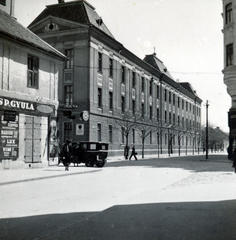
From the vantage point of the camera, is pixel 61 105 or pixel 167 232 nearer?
pixel 167 232

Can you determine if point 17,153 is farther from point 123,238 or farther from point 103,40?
point 103,40

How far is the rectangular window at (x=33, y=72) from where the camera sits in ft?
66.2

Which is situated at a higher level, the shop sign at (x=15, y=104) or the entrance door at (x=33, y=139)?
the shop sign at (x=15, y=104)

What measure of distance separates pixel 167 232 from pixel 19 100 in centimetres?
1507

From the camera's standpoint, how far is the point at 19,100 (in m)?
18.8

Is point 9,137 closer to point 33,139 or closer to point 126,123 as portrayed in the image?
point 33,139

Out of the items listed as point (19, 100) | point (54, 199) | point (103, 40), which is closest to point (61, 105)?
point (103, 40)

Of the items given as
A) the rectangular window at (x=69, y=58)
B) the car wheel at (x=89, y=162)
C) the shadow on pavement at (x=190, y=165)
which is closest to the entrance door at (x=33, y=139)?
the car wheel at (x=89, y=162)

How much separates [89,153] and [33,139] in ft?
12.5

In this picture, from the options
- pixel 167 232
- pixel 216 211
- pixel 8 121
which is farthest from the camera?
pixel 8 121

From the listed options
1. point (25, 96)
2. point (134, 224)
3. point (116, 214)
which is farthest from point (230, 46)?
point (134, 224)

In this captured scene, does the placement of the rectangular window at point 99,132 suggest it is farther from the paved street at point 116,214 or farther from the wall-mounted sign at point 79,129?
the paved street at point 116,214

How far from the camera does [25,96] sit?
1933 cm

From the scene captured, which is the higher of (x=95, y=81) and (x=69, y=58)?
(x=69, y=58)
